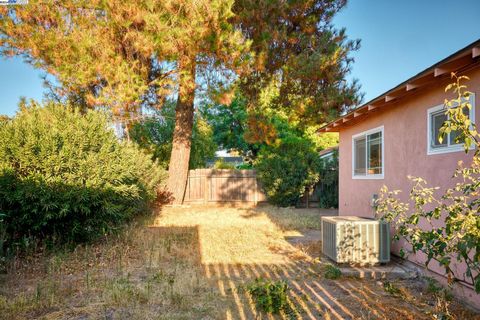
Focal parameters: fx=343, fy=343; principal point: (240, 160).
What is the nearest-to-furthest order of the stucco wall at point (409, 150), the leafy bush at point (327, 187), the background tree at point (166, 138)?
the stucco wall at point (409, 150), the leafy bush at point (327, 187), the background tree at point (166, 138)

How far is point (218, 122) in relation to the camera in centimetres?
2423

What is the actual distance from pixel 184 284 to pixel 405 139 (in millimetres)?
4206

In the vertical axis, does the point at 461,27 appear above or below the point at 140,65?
above

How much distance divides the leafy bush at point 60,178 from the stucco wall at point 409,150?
4.79 metres

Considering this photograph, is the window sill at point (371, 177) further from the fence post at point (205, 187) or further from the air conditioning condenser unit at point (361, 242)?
the fence post at point (205, 187)

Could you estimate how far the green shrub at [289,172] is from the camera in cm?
1365

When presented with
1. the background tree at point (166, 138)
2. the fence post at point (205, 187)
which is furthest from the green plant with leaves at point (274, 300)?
the fence post at point (205, 187)

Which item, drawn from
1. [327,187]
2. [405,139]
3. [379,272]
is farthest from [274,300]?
[327,187]

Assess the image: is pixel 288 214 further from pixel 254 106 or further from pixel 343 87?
pixel 343 87

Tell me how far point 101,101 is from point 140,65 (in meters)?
1.74

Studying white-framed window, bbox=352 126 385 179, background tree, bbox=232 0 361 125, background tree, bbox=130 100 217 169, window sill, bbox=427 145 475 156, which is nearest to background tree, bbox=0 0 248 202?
background tree, bbox=232 0 361 125

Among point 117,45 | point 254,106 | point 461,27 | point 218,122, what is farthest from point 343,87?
point 218,122

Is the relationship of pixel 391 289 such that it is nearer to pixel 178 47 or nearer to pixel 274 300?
pixel 274 300

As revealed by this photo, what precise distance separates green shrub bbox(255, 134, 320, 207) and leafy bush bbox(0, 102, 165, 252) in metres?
8.01
